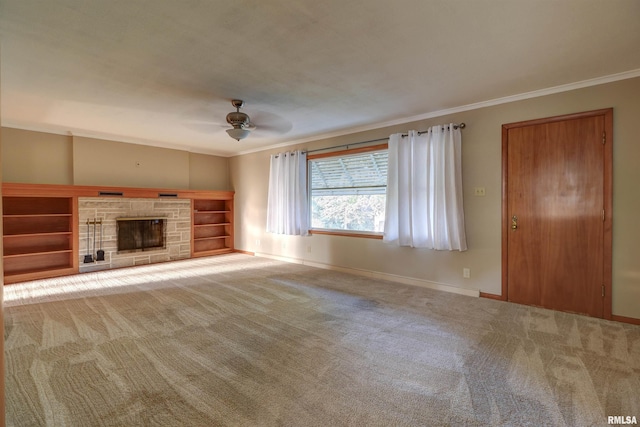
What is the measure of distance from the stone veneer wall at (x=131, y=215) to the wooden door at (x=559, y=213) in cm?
579

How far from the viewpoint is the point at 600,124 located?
10.2 ft

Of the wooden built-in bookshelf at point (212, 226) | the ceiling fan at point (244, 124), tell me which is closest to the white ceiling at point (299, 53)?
the ceiling fan at point (244, 124)

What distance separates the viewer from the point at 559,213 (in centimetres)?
335

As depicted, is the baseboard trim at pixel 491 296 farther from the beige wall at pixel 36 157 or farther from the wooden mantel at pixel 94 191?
the beige wall at pixel 36 157

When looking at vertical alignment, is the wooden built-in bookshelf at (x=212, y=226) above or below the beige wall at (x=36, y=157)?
below

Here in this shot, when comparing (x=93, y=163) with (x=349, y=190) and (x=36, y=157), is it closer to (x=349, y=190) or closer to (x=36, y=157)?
(x=36, y=157)

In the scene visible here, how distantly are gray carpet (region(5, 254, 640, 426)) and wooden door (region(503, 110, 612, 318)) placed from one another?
0.93 feet

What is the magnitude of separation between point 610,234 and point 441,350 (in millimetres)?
2205

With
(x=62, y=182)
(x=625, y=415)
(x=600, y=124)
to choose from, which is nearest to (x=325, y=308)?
(x=625, y=415)

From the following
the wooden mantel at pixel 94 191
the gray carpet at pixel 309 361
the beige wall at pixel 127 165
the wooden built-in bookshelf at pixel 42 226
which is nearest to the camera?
the gray carpet at pixel 309 361

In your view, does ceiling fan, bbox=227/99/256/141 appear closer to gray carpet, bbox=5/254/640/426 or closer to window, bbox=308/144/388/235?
window, bbox=308/144/388/235

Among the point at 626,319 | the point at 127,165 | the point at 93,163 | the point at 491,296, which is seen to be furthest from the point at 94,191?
the point at 626,319

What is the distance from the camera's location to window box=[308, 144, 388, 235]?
486cm

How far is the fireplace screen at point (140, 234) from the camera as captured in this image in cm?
565
